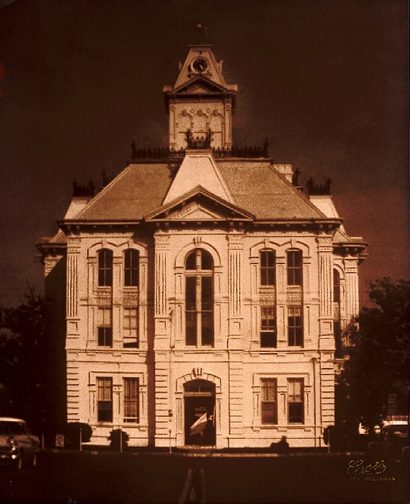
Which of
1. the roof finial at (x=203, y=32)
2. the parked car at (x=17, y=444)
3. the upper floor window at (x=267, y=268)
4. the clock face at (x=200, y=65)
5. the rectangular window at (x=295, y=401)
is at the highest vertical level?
the roof finial at (x=203, y=32)

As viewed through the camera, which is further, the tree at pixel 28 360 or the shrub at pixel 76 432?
the tree at pixel 28 360

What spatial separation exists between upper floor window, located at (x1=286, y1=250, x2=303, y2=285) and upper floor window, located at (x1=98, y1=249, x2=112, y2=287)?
1854 mm

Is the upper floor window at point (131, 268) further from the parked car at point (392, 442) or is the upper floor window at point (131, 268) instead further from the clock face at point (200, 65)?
the parked car at point (392, 442)

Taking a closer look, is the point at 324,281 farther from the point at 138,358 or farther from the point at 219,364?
the point at 138,358

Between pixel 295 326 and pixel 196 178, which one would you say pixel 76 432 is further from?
pixel 196 178

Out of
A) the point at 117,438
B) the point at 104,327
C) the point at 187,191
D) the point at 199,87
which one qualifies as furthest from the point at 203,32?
the point at 117,438

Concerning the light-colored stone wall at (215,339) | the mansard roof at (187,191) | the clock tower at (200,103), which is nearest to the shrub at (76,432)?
the light-colored stone wall at (215,339)

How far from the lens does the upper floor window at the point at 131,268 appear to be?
10.8 m

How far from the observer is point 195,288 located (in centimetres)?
1070

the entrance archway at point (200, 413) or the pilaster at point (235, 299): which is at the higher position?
the pilaster at point (235, 299)

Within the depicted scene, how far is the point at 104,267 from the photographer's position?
10.8m

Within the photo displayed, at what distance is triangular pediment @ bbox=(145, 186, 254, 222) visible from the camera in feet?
35.4

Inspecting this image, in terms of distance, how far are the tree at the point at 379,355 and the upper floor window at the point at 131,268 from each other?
2.29 m

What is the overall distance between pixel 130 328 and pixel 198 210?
1419 mm
